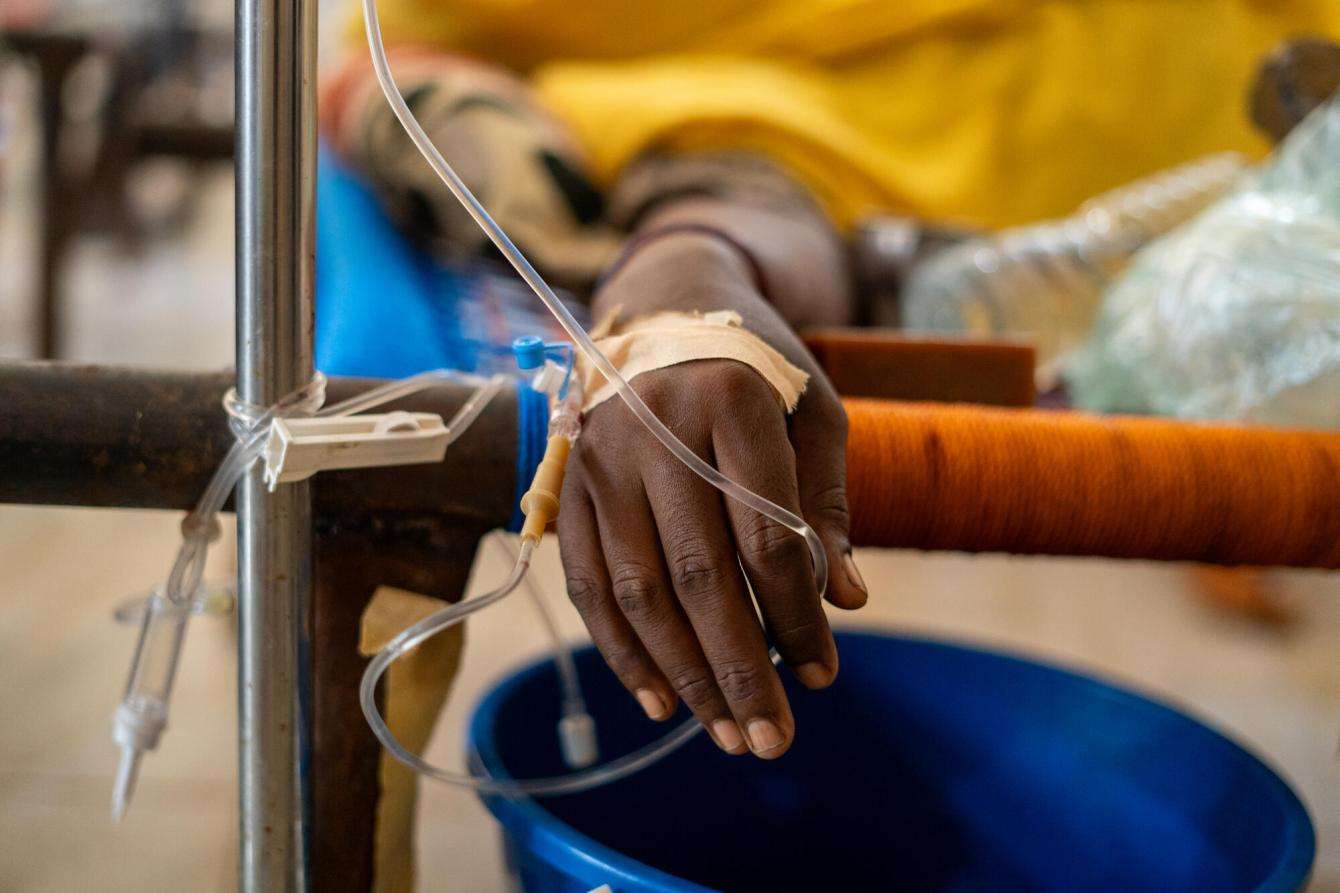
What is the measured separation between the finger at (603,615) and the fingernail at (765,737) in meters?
0.04

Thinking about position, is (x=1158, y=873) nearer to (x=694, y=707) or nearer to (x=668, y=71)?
(x=694, y=707)

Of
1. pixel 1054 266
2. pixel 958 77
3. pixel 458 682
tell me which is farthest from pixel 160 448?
pixel 958 77

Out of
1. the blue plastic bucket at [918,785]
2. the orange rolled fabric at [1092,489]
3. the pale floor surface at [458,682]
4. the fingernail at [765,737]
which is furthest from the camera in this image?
the pale floor surface at [458,682]

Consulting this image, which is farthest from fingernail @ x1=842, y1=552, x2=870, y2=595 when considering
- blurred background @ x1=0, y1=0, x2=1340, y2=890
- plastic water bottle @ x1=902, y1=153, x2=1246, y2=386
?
plastic water bottle @ x1=902, y1=153, x2=1246, y2=386

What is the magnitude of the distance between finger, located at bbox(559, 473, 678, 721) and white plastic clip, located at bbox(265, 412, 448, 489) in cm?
6

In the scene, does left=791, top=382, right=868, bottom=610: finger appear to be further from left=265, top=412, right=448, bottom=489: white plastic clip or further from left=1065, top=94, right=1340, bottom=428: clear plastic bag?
left=1065, top=94, right=1340, bottom=428: clear plastic bag

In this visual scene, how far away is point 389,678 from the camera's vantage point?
0.50m

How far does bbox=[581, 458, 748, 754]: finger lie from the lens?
36 cm

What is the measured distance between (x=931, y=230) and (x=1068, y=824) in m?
0.67

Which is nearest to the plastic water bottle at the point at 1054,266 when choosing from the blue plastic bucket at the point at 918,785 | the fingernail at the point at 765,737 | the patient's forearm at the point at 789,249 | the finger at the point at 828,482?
the patient's forearm at the point at 789,249

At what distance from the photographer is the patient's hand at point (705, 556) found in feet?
1.17

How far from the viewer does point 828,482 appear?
40cm

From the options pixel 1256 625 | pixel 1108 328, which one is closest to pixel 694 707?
pixel 1108 328

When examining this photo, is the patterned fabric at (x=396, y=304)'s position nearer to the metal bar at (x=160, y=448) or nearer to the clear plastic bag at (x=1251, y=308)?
the metal bar at (x=160, y=448)
